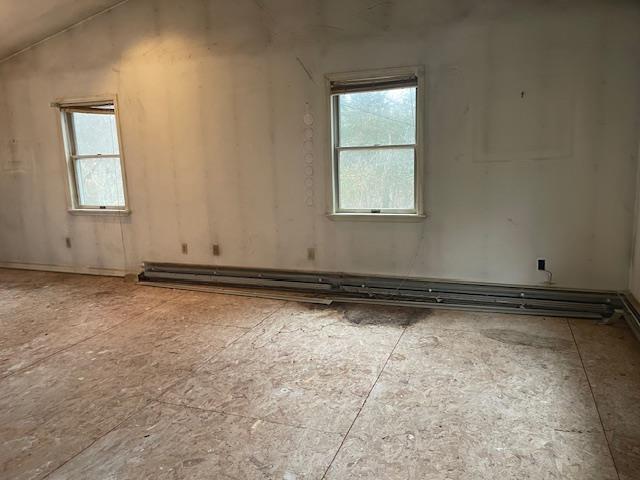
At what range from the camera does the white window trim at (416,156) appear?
4113 millimetres

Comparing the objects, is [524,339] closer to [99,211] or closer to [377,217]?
[377,217]

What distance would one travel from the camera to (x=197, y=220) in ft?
17.2

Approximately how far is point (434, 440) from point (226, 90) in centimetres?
403

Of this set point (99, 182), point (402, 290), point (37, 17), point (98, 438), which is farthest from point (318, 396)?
point (37, 17)

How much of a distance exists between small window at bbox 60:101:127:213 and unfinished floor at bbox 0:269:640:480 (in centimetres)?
197

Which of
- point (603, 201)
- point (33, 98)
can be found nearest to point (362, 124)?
point (603, 201)

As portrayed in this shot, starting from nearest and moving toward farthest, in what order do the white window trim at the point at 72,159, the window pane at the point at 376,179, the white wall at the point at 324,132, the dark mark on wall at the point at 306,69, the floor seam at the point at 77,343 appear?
the floor seam at the point at 77,343 < the white wall at the point at 324,132 < the window pane at the point at 376,179 < the dark mark on wall at the point at 306,69 < the white window trim at the point at 72,159

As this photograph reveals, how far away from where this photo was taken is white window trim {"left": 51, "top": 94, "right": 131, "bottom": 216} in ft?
17.7

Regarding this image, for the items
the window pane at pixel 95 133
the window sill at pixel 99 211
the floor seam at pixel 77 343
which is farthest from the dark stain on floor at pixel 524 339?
the window pane at pixel 95 133

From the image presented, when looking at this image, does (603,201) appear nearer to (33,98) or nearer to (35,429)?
(35,429)

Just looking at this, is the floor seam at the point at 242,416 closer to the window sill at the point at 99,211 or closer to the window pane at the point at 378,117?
the window pane at the point at 378,117

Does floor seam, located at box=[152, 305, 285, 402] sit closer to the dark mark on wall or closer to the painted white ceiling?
the dark mark on wall

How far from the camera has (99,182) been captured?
5746 mm

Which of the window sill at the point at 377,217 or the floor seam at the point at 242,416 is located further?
the window sill at the point at 377,217
